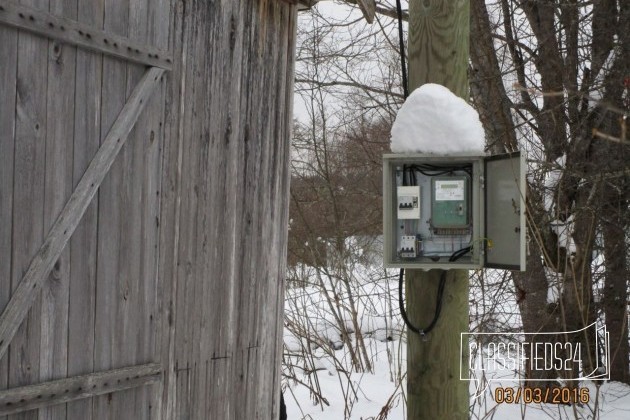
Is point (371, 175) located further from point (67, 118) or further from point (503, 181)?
point (67, 118)

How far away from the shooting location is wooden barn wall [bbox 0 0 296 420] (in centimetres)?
307

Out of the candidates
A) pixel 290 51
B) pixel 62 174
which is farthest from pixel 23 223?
pixel 290 51

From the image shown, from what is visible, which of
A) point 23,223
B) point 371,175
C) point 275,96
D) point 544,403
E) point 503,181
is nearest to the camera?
point 23,223

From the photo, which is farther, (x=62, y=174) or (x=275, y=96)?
(x=275, y=96)

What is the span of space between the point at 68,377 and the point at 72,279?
411 millimetres

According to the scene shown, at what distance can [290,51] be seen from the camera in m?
5.11

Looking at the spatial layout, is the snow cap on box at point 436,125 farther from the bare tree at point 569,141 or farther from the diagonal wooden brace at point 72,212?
the bare tree at point 569,141

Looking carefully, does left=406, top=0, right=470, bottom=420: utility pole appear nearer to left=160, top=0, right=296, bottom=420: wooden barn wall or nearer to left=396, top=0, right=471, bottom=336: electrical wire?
left=396, top=0, right=471, bottom=336: electrical wire

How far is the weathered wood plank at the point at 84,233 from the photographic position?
328 cm

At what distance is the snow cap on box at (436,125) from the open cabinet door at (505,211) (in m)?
0.15

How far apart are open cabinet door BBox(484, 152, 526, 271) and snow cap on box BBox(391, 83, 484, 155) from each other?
155mm
